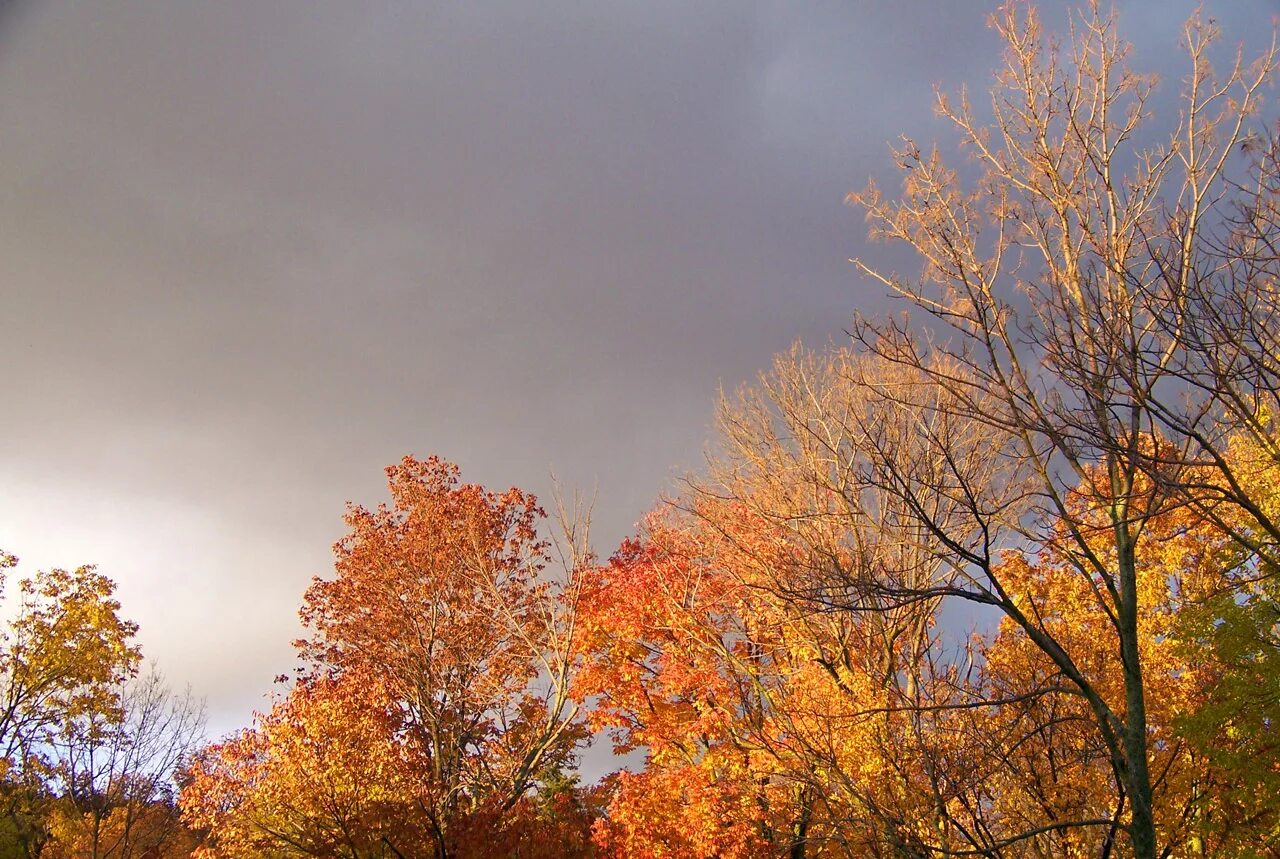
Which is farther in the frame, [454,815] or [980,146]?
[454,815]

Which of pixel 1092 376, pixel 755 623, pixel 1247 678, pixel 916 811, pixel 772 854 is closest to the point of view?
pixel 1092 376

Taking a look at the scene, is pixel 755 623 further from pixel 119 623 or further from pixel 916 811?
pixel 119 623

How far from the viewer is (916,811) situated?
9438mm

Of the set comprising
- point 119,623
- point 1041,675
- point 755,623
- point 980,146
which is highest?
point 980,146

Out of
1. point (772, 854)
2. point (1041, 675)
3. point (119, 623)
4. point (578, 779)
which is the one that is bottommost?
point (772, 854)

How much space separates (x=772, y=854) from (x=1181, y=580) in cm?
1028

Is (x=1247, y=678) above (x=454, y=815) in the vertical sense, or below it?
above

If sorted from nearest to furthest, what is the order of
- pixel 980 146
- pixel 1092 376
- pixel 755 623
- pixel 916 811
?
pixel 1092 376 < pixel 980 146 < pixel 916 811 < pixel 755 623

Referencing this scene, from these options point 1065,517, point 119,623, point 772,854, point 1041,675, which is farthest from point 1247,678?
point 119,623

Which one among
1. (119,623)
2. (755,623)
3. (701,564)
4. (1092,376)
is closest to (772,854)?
(755,623)

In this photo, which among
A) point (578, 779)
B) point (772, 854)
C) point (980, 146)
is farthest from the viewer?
point (578, 779)

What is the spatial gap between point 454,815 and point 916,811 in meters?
7.85

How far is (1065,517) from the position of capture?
628 centimetres

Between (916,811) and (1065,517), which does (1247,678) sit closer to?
(916,811)
